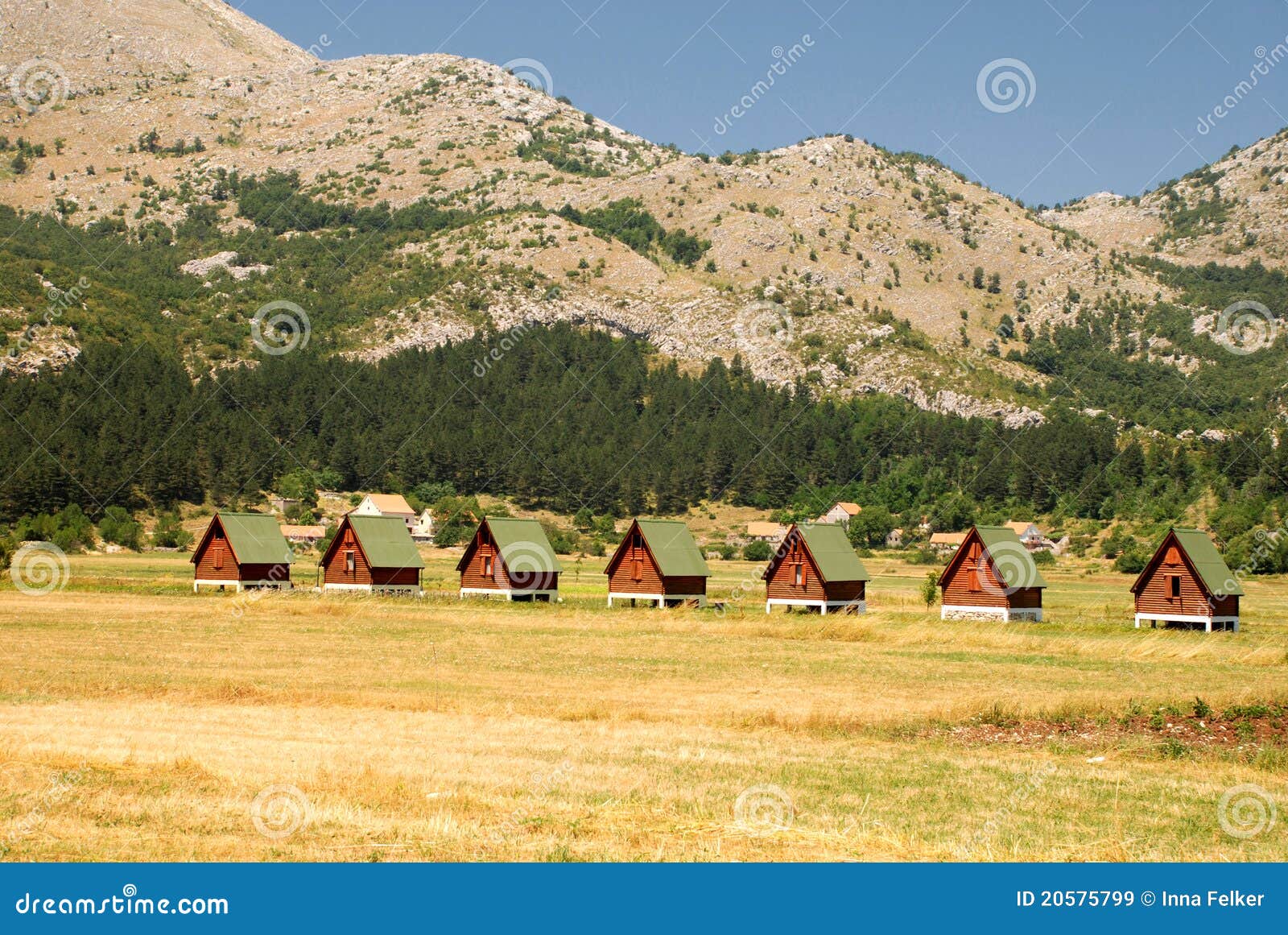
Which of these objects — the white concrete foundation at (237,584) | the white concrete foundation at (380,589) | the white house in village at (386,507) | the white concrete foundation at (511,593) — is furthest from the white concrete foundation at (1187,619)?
the white house in village at (386,507)

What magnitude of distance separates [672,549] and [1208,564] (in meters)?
26.5

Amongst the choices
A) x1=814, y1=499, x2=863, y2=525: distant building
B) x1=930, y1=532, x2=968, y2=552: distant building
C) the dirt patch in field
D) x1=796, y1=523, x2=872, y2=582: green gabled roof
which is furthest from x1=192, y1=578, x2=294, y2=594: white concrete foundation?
x1=814, y1=499, x2=863, y2=525: distant building

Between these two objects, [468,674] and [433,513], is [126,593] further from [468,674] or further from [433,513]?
[433,513]

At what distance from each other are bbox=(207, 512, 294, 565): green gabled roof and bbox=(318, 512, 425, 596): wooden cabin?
253cm

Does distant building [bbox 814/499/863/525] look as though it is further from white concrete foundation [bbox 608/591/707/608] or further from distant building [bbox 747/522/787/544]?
Result: white concrete foundation [bbox 608/591/707/608]

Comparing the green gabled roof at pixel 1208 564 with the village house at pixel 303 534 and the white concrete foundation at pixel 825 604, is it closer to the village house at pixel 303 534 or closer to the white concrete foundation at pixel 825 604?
the white concrete foundation at pixel 825 604

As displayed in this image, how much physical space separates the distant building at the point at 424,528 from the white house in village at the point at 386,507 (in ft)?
2.32

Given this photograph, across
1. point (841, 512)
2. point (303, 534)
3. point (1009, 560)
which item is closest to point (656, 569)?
point (1009, 560)

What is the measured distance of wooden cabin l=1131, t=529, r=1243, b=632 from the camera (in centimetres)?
5647

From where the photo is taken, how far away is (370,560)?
68.2 metres

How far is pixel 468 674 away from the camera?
107ft

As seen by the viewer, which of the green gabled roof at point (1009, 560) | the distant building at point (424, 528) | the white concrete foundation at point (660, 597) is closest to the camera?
the green gabled roof at point (1009, 560)

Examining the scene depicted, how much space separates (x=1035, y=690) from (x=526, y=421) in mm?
139432

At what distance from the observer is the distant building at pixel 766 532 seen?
425ft
